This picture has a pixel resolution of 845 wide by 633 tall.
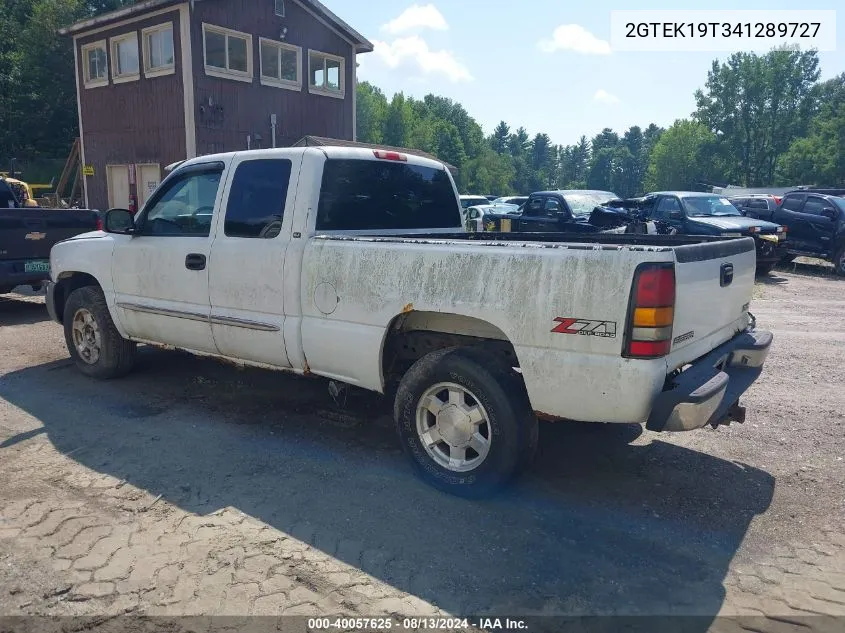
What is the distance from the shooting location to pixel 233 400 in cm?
554

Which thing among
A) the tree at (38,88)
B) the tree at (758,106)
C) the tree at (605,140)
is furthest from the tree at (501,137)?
the tree at (38,88)

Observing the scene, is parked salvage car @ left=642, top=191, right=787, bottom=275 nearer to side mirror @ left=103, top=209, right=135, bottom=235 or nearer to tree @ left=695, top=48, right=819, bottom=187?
side mirror @ left=103, top=209, right=135, bottom=235

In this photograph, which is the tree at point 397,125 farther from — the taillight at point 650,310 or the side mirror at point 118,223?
the taillight at point 650,310

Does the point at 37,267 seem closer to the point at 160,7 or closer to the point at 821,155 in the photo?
the point at 160,7

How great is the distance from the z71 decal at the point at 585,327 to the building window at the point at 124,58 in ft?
66.2

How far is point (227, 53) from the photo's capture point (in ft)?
62.7

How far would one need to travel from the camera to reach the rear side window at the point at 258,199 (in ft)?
15.0

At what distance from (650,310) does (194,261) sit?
11.0ft

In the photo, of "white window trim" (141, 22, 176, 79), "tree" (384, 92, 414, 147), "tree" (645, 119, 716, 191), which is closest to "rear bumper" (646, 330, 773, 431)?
"white window trim" (141, 22, 176, 79)

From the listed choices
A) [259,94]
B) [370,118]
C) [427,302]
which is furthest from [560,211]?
[370,118]

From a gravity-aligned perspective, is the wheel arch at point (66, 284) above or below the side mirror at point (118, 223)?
below

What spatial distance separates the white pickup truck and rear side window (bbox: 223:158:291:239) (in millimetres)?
15

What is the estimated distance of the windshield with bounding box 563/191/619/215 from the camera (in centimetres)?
1595

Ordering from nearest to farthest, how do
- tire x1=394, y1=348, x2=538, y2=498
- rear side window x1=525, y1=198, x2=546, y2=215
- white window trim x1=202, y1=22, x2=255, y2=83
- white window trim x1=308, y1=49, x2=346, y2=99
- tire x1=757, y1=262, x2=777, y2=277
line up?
tire x1=394, y1=348, x2=538, y2=498
tire x1=757, y1=262, x2=777, y2=277
rear side window x1=525, y1=198, x2=546, y2=215
white window trim x1=202, y1=22, x2=255, y2=83
white window trim x1=308, y1=49, x2=346, y2=99
